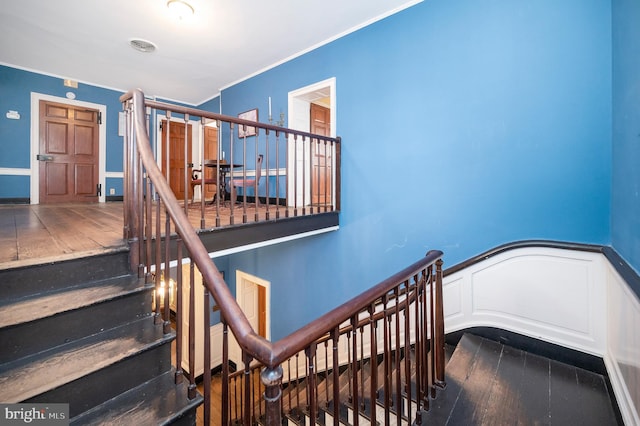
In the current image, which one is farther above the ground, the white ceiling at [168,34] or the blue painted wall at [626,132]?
the white ceiling at [168,34]

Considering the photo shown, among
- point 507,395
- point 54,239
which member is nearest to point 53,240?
point 54,239

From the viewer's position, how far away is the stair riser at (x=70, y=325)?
1217mm

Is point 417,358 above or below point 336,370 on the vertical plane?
below

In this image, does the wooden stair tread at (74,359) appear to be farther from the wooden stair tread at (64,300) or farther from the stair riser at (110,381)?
the wooden stair tread at (64,300)

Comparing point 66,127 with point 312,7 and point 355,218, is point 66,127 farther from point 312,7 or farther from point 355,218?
point 355,218

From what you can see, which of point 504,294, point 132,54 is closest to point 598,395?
point 504,294

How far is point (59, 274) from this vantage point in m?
1.50

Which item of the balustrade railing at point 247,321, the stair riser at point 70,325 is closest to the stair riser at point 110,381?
the balustrade railing at point 247,321

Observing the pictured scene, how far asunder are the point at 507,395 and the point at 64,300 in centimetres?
256

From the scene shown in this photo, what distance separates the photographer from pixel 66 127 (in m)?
5.16

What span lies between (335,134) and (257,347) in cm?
331

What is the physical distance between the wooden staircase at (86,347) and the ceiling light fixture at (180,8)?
9.38 feet

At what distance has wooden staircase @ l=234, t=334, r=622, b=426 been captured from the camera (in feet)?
5.34

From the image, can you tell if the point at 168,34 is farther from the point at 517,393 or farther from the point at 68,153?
the point at 517,393
